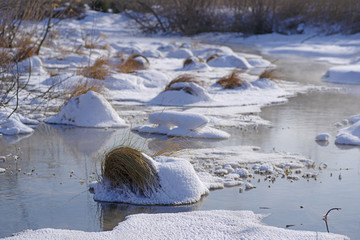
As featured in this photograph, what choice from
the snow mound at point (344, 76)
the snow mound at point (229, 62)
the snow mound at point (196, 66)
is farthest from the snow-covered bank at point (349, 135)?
the snow mound at point (229, 62)

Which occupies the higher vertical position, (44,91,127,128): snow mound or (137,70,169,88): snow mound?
(44,91,127,128): snow mound

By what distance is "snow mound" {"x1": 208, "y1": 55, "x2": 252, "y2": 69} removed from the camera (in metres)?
15.8

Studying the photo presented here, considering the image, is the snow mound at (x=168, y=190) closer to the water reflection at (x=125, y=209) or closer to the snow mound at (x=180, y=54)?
the water reflection at (x=125, y=209)

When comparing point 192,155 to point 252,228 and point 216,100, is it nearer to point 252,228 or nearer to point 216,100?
point 252,228

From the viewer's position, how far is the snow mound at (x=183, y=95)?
32.0ft

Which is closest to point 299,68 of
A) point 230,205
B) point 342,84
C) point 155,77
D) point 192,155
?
point 342,84

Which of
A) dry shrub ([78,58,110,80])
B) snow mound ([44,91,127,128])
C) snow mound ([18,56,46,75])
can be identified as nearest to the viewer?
snow mound ([44,91,127,128])

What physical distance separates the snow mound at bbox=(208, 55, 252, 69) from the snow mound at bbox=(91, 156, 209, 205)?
36.2 ft

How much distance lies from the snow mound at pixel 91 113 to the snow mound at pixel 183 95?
1900 mm

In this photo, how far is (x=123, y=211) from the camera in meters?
4.55

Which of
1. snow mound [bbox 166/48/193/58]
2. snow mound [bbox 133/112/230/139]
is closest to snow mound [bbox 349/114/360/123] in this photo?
snow mound [bbox 133/112/230/139]

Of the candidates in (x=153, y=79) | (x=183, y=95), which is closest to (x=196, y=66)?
(x=153, y=79)

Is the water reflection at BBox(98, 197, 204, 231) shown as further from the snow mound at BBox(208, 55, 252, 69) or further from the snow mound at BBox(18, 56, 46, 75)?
the snow mound at BBox(208, 55, 252, 69)

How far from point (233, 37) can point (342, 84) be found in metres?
13.8
